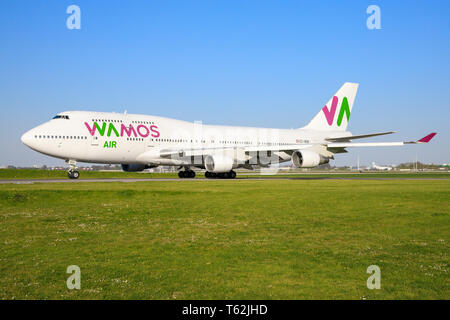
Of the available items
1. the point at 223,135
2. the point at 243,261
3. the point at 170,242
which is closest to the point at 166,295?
the point at 243,261

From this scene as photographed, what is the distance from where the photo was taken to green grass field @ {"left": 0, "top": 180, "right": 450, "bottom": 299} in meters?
6.55

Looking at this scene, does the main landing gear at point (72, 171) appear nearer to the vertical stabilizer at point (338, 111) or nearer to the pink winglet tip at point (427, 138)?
the vertical stabilizer at point (338, 111)

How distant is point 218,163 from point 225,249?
83.8 feet

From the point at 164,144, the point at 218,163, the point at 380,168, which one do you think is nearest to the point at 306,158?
the point at 218,163

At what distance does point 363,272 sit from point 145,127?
99.4 ft

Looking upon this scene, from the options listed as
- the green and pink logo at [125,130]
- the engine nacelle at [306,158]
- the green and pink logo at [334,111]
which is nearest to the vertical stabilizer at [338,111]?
the green and pink logo at [334,111]

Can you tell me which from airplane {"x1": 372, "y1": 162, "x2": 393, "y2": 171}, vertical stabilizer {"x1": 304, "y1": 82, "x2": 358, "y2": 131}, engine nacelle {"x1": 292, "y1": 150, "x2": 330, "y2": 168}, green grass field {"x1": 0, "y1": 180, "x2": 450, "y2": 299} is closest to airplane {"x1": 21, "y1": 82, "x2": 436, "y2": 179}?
engine nacelle {"x1": 292, "y1": 150, "x2": 330, "y2": 168}

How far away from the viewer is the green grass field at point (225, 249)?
6555 mm

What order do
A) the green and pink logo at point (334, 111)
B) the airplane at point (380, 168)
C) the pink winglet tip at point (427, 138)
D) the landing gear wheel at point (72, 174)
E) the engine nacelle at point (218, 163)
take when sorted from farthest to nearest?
the airplane at point (380, 168), the green and pink logo at point (334, 111), the engine nacelle at point (218, 163), the landing gear wheel at point (72, 174), the pink winglet tip at point (427, 138)

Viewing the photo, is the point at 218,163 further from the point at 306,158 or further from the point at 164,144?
the point at 306,158

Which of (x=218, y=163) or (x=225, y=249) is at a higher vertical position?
(x=218, y=163)

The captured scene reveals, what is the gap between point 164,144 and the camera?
36406 millimetres
